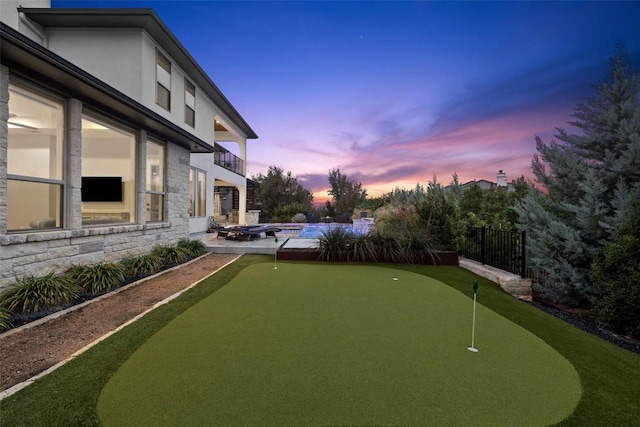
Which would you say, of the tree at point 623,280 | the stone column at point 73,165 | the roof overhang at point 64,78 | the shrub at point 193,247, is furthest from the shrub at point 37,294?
the tree at point 623,280

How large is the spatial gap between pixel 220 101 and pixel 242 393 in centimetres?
1560

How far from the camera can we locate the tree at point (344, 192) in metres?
27.4

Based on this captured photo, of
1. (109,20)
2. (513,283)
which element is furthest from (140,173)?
(513,283)

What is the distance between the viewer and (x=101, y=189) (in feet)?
23.3

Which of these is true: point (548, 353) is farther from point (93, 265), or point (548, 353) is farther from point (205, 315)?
point (93, 265)

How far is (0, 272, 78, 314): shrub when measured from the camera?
4148 mm

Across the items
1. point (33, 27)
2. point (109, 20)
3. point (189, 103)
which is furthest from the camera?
point (189, 103)

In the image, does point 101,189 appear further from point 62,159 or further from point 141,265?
point 141,265

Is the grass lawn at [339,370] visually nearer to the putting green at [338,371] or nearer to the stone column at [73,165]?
the putting green at [338,371]

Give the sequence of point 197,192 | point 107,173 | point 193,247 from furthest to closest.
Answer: point 197,192 < point 193,247 < point 107,173

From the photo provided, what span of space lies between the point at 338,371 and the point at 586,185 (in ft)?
18.4

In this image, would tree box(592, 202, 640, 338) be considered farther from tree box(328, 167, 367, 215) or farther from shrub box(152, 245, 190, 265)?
tree box(328, 167, 367, 215)

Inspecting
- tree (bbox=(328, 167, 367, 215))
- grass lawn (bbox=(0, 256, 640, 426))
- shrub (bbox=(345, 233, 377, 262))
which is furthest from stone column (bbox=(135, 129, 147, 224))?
tree (bbox=(328, 167, 367, 215))

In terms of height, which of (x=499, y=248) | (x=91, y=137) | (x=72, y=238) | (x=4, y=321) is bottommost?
(x=4, y=321)
